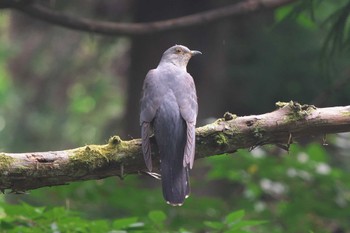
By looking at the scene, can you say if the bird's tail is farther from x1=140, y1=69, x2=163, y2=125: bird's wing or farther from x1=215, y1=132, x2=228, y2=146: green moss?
x1=215, y1=132, x2=228, y2=146: green moss

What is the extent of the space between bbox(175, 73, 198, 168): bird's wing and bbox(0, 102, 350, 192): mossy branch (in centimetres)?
9

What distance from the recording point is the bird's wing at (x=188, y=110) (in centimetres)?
405

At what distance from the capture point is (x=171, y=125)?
14.5ft

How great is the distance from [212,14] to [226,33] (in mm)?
2261

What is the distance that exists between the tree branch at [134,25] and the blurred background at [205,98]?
188mm

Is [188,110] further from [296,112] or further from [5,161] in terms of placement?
[5,161]

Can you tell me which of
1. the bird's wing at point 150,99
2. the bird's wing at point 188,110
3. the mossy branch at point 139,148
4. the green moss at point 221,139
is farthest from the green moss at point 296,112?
the bird's wing at point 150,99

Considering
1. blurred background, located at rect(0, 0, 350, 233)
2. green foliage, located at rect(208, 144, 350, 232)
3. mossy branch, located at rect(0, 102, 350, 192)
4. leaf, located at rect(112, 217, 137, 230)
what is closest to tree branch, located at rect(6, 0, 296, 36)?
blurred background, located at rect(0, 0, 350, 233)

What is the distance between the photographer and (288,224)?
5.68 m

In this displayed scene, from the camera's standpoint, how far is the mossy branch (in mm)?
3756

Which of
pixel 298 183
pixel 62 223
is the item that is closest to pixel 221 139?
pixel 62 223

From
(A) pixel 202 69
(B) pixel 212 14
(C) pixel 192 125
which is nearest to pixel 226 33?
(A) pixel 202 69

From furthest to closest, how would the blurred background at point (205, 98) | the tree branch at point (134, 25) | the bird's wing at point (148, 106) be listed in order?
the tree branch at point (134, 25), the blurred background at point (205, 98), the bird's wing at point (148, 106)

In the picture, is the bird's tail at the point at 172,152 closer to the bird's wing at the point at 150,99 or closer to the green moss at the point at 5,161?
the bird's wing at the point at 150,99
